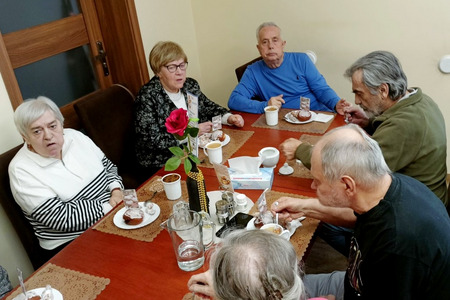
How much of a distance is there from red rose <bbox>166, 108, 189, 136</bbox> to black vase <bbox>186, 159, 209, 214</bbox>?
7.1 inches

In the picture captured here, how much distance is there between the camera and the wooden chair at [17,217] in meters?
1.90

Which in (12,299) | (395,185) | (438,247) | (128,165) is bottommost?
(128,165)

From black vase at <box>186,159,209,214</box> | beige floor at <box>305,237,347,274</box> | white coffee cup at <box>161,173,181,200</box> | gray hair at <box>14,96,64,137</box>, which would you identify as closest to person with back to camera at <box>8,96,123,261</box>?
gray hair at <box>14,96,64,137</box>

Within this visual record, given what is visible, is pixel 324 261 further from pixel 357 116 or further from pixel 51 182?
pixel 51 182

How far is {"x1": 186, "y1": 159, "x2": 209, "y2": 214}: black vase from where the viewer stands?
5.11 ft

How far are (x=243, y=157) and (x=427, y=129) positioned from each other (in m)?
0.83

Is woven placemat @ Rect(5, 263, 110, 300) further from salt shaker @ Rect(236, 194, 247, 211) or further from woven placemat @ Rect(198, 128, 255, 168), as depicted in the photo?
woven placemat @ Rect(198, 128, 255, 168)

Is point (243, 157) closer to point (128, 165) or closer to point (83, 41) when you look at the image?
point (128, 165)

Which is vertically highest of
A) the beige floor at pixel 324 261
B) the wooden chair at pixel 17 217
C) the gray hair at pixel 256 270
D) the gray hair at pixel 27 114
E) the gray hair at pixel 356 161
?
the gray hair at pixel 27 114

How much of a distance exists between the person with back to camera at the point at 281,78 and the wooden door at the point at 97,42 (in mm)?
857

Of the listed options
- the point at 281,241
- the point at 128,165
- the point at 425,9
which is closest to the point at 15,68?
the point at 128,165

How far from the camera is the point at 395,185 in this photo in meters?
1.22

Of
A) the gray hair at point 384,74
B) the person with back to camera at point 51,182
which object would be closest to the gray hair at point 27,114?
the person with back to camera at point 51,182

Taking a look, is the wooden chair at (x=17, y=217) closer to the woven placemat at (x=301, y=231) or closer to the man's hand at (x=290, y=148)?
the woven placemat at (x=301, y=231)
